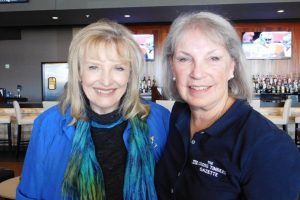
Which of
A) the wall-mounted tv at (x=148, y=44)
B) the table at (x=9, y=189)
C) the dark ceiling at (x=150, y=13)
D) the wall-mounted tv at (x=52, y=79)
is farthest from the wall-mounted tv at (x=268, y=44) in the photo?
the table at (x=9, y=189)

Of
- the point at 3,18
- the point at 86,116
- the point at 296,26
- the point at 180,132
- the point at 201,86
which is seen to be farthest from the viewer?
the point at 296,26

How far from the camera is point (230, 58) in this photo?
4.37 ft

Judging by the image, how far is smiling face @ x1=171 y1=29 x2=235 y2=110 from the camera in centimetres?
128

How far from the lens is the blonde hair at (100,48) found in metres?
1.51

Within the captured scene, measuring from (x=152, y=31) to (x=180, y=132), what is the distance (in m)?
6.64

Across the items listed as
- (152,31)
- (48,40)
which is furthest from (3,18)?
(152,31)

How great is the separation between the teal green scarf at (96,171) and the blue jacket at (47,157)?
0.15 ft

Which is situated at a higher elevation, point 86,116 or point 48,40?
point 48,40

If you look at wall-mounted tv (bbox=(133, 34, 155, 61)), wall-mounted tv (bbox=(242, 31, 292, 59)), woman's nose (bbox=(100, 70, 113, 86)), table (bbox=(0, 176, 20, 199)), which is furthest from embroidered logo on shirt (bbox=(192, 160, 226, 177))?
wall-mounted tv (bbox=(133, 34, 155, 61))

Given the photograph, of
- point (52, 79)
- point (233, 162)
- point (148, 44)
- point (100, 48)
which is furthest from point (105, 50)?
point (52, 79)

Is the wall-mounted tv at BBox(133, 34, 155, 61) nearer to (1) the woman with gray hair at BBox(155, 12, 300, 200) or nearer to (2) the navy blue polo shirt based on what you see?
(1) the woman with gray hair at BBox(155, 12, 300, 200)

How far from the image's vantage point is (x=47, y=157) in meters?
1.51

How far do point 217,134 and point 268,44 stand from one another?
6.80 meters

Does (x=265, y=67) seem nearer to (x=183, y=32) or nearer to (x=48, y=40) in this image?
(x=48, y=40)
